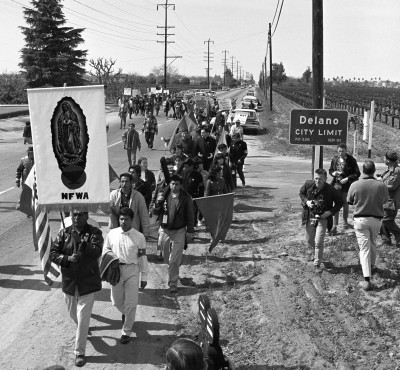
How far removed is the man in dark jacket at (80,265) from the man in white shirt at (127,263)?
0.48m

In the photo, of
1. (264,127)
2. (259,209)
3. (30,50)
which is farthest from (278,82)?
(259,209)

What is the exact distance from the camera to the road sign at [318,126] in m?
10.8

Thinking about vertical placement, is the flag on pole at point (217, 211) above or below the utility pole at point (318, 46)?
below

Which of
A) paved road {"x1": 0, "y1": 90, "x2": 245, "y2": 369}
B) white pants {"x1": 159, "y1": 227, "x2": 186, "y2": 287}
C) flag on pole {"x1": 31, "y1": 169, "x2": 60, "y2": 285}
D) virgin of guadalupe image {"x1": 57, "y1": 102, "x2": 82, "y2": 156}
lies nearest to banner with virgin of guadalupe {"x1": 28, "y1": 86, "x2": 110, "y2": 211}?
virgin of guadalupe image {"x1": 57, "y1": 102, "x2": 82, "y2": 156}

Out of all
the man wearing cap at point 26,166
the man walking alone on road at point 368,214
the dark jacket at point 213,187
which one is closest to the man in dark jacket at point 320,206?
the man walking alone on road at point 368,214

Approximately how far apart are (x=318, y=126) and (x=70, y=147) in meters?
5.24

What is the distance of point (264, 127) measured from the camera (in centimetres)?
4166

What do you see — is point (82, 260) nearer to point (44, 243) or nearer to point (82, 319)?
point (82, 319)

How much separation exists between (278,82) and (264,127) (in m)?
152

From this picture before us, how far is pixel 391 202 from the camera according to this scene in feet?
33.6

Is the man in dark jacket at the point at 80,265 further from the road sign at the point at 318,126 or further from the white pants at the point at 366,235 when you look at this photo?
the road sign at the point at 318,126

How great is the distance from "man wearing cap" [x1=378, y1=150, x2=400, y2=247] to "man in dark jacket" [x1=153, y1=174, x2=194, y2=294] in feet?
10.9

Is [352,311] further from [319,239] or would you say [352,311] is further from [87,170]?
[87,170]

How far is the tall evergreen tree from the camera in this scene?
183 feet
